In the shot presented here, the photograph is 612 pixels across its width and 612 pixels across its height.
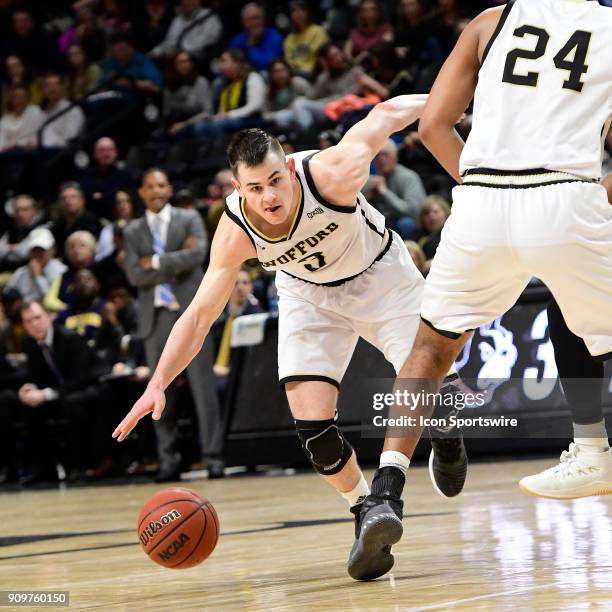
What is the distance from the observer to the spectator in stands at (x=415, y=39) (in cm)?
1297

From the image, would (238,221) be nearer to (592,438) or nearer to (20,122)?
(592,438)

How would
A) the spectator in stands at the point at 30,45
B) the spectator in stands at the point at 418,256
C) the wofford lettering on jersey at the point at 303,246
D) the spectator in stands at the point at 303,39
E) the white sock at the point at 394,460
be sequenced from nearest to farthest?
1. the white sock at the point at 394,460
2. the wofford lettering on jersey at the point at 303,246
3. the spectator in stands at the point at 418,256
4. the spectator in stands at the point at 303,39
5. the spectator in stands at the point at 30,45

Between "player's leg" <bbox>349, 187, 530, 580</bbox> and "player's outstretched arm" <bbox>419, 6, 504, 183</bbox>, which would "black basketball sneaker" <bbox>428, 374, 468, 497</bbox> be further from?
"player's outstretched arm" <bbox>419, 6, 504, 183</bbox>

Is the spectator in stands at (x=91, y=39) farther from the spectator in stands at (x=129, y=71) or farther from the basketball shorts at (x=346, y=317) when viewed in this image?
the basketball shorts at (x=346, y=317)

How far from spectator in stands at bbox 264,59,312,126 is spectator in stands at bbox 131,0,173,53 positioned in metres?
3.85

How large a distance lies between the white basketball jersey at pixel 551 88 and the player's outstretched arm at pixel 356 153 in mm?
970

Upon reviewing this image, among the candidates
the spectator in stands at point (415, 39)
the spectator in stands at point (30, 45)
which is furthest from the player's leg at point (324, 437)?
the spectator in stands at point (30, 45)

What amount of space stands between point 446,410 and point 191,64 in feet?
35.0

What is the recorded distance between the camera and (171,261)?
10609 mm

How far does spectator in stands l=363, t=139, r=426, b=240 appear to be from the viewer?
1100cm

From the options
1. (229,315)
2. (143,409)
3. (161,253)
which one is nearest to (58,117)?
(229,315)

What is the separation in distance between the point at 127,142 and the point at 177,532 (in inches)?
476

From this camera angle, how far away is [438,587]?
14.0 feet

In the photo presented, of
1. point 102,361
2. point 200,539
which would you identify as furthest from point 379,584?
point 102,361
